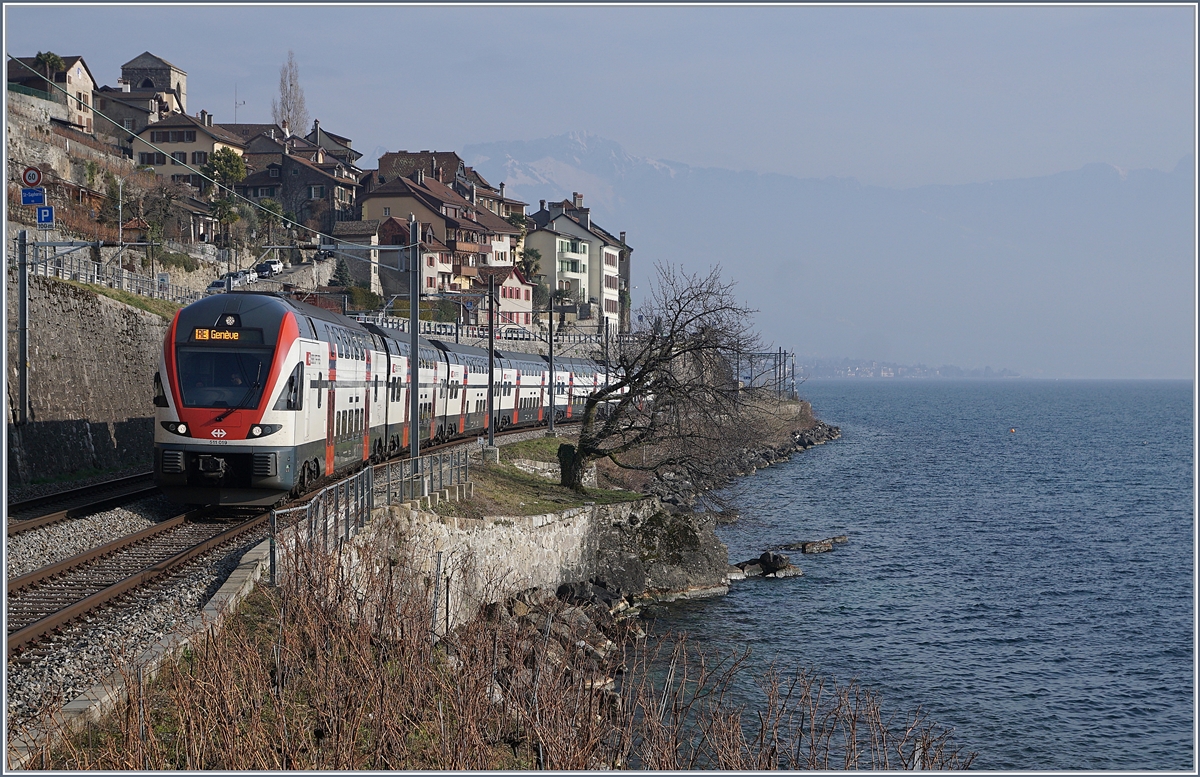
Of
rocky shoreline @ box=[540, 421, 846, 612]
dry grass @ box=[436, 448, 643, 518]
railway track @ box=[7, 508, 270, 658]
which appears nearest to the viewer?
railway track @ box=[7, 508, 270, 658]

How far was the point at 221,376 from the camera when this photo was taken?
19359 mm

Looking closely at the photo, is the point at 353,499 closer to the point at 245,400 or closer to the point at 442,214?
the point at 245,400

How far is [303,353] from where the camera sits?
67.2 feet

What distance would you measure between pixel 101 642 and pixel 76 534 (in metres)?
6.70

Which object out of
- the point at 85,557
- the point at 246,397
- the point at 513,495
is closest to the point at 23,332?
the point at 246,397

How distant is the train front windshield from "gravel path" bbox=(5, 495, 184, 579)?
7.94ft

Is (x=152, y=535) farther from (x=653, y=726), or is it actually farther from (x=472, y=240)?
(x=472, y=240)

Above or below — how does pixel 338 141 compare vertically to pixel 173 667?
above

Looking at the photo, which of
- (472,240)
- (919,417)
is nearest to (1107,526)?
(472,240)

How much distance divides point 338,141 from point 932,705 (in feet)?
366

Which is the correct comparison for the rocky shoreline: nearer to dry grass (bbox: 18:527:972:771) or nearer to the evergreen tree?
dry grass (bbox: 18:527:972:771)

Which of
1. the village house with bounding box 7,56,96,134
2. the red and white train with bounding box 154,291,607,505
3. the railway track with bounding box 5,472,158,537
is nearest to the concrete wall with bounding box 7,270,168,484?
the railway track with bounding box 5,472,158,537

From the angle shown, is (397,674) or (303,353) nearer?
(397,674)

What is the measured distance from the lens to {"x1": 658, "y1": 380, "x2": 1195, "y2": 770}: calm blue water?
22.6 m
